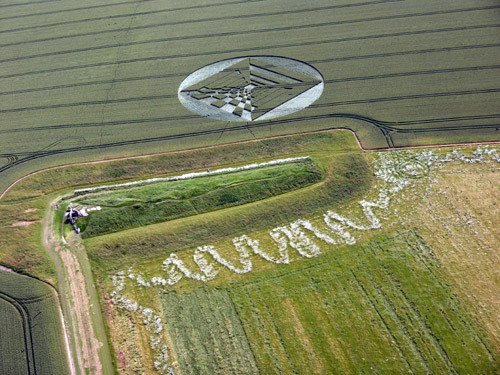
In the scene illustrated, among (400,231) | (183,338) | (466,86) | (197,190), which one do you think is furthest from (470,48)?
(183,338)

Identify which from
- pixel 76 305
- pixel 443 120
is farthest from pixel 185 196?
pixel 443 120

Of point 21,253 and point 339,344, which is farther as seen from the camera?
point 21,253

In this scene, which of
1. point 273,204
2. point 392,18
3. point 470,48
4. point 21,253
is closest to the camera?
point 21,253

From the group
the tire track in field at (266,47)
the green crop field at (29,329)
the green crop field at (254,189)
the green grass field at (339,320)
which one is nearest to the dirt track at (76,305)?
the green crop field at (254,189)

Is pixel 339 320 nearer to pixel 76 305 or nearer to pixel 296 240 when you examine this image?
pixel 296 240

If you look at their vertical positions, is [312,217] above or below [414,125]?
below

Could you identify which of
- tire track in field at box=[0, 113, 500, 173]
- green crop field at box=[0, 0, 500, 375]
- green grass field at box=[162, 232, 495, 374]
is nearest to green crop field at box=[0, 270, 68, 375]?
green crop field at box=[0, 0, 500, 375]

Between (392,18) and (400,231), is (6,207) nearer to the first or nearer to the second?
(400,231)
